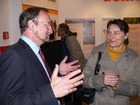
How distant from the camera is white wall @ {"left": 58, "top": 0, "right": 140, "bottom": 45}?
19.4 ft

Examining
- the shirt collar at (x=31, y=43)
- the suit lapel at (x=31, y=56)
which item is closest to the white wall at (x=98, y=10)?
the shirt collar at (x=31, y=43)

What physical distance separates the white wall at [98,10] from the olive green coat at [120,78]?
12.8 feet

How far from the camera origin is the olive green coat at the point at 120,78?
2.07 metres

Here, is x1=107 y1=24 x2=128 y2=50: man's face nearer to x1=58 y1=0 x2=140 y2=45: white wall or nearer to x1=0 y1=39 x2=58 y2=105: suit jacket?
x1=0 y1=39 x2=58 y2=105: suit jacket

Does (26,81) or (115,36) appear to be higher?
(115,36)

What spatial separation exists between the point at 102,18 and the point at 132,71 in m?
4.14

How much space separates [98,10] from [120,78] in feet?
14.1

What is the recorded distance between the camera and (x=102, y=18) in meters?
6.00

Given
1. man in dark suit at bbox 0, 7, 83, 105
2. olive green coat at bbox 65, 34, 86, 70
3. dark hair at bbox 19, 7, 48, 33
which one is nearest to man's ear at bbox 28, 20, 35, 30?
dark hair at bbox 19, 7, 48, 33

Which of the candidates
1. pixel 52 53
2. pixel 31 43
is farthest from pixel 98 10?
pixel 31 43

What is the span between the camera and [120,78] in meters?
2.16

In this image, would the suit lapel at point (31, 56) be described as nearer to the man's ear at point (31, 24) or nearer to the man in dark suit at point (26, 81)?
the man in dark suit at point (26, 81)

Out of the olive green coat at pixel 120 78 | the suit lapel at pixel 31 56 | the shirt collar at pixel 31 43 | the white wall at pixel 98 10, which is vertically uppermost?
the white wall at pixel 98 10

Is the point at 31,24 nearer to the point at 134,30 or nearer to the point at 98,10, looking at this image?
the point at 98,10
